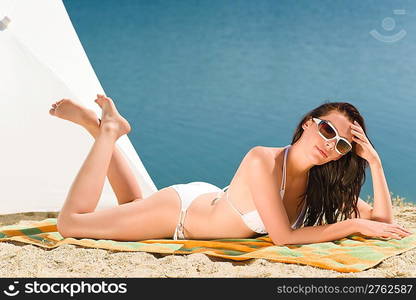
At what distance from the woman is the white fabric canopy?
914 mm

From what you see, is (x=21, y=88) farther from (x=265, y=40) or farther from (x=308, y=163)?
(x=265, y=40)

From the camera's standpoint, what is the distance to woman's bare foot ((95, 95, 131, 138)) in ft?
9.02

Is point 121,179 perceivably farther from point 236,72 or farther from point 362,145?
point 236,72

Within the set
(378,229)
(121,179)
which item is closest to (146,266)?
(121,179)

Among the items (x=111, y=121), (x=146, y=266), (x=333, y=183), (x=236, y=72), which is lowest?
(x=146, y=266)

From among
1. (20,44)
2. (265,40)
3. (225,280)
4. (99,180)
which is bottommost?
(225,280)

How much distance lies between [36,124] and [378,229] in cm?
206

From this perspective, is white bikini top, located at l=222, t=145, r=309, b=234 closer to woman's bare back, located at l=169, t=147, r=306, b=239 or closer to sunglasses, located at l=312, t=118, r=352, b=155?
woman's bare back, located at l=169, t=147, r=306, b=239

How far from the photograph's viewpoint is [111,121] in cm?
277

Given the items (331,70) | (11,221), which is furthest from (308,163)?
(331,70)

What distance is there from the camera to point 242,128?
8.36 m

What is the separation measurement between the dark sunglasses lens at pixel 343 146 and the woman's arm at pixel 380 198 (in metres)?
0.27

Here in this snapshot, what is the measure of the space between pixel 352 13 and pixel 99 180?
7.68m

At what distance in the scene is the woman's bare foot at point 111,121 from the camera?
2.75 meters
